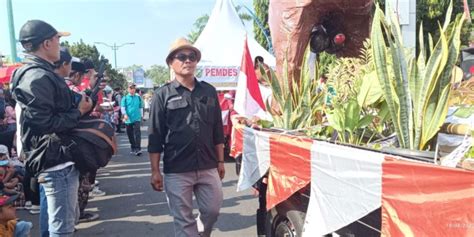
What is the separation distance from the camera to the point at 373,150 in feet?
6.72

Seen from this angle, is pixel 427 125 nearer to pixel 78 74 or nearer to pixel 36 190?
pixel 36 190

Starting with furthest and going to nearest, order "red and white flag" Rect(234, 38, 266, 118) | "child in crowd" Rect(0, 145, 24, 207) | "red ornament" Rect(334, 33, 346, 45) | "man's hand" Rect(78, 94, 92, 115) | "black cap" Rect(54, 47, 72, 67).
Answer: "child in crowd" Rect(0, 145, 24, 207) < "red ornament" Rect(334, 33, 346, 45) < "red and white flag" Rect(234, 38, 266, 118) < "black cap" Rect(54, 47, 72, 67) < "man's hand" Rect(78, 94, 92, 115)

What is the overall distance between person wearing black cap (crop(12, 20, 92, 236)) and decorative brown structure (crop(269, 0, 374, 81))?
2.11m

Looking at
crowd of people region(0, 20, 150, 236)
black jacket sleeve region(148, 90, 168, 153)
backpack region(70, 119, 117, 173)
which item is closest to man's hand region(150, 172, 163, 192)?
black jacket sleeve region(148, 90, 168, 153)

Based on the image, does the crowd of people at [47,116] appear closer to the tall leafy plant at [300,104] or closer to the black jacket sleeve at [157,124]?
the black jacket sleeve at [157,124]

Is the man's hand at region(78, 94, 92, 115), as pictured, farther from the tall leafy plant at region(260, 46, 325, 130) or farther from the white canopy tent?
the white canopy tent

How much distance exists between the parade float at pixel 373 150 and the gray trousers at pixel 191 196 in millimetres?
244

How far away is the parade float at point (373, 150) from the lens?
1.58 metres

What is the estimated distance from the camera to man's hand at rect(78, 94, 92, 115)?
2.84 metres

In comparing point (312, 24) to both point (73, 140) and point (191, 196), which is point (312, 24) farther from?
point (73, 140)

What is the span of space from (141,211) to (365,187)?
397cm

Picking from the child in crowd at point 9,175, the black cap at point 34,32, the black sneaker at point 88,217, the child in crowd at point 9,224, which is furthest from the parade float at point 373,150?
the child in crowd at point 9,175

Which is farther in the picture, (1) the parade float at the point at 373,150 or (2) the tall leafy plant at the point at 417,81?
(2) the tall leafy plant at the point at 417,81

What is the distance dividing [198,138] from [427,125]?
1666 mm
